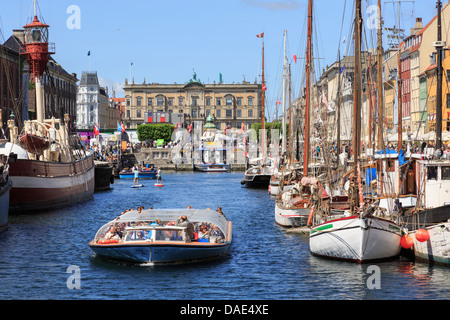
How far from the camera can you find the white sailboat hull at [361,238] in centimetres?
3130

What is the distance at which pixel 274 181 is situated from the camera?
251 feet

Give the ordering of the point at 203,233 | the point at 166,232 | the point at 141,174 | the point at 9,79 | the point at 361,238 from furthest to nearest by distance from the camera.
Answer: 1. the point at 141,174
2. the point at 9,79
3. the point at 203,233
4. the point at 166,232
5. the point at 361,238

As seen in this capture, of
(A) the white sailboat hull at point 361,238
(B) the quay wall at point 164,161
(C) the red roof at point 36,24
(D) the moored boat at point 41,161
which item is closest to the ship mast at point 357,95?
(A) the white sailboat hull at point 361,238

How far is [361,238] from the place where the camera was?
31344 mm

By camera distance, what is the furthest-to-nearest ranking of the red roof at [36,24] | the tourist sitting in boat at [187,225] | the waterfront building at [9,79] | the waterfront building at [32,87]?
the waterfront building at [32,87], the waterfront building at [9,79], the red roof at [36,24], the tourist sitting in boat at [187,225]

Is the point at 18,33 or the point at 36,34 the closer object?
the point at 36,34

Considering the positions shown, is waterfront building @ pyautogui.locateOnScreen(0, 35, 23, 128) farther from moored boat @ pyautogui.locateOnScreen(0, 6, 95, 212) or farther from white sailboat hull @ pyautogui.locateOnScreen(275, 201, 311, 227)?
white sailboat hull @ pyautogui.locateOnScreen(275, 201, 311, 227)

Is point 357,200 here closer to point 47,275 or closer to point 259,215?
point 47,275

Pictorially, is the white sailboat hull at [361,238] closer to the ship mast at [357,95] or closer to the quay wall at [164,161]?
the ship mast at [357,95]

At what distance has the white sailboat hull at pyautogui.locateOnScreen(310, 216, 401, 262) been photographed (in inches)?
1232

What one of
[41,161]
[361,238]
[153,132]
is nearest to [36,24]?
[41,161]

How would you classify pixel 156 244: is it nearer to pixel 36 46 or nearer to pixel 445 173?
pixel 445 173

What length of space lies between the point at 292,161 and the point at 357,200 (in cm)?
4554
